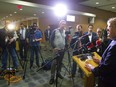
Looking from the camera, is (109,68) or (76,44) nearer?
(109,68)

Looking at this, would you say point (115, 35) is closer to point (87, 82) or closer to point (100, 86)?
point (100, 86)

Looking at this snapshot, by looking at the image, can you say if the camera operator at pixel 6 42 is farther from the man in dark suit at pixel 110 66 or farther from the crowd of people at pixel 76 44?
the man in dark suit at pixel 110 66

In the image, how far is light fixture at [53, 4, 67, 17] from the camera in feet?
20.2

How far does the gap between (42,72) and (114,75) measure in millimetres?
2750

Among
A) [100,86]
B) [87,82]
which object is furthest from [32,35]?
[100,86]

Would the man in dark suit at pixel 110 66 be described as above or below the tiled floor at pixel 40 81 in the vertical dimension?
above

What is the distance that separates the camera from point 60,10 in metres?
6.38

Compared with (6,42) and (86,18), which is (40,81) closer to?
(6,42)

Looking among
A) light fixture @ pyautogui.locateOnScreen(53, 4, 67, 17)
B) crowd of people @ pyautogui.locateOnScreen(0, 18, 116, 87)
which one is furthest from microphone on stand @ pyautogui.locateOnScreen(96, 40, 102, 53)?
light fixture @ pyautogui.locateOnScreen(53, 4, 67, 17)

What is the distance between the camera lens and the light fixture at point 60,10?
20.2ft

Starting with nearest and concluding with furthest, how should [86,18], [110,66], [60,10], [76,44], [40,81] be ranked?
[110,66] → [40,81] → [76,44] → [60,10] → [86,18]

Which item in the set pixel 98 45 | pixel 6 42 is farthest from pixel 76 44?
pixel 6 42

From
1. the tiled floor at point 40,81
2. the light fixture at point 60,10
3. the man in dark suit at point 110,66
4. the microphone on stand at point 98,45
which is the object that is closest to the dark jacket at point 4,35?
the tiled floor at point 40,81

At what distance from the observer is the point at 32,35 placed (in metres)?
3.78
